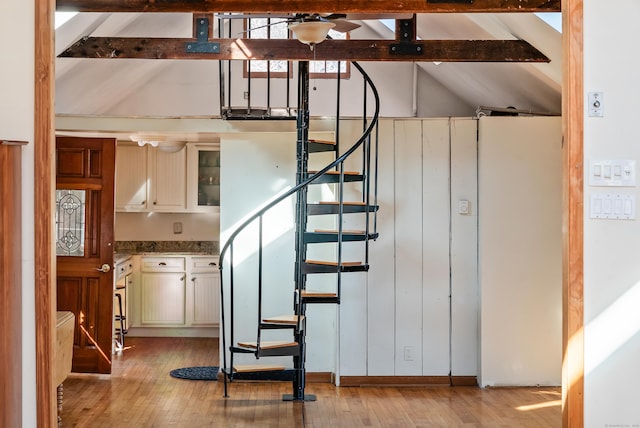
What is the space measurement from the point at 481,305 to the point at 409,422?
145 centimetres

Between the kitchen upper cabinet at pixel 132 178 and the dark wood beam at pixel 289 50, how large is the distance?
3.41m

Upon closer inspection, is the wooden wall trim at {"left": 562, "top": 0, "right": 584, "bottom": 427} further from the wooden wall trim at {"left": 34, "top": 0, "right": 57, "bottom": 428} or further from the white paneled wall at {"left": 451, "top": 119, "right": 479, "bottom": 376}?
the white paneled wall at {"left": 451, "top": 119, "right": 479, "bottom": 376}

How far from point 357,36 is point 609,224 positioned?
239 inches

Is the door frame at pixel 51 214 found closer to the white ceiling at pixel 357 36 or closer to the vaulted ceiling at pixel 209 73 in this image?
the vaulted ceiling at pixel 209 73

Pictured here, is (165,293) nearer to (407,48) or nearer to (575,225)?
(407,48)

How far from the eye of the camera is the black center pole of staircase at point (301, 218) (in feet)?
19.7

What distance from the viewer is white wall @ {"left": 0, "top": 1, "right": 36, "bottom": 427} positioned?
131 inches

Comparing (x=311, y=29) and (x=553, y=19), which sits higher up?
(x=553, y=19)

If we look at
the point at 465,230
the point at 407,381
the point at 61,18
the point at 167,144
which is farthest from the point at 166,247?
the point at 61,18

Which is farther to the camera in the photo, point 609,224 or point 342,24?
point 342,24

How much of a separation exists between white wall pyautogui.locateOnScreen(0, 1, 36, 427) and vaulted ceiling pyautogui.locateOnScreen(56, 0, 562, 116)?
61 cm

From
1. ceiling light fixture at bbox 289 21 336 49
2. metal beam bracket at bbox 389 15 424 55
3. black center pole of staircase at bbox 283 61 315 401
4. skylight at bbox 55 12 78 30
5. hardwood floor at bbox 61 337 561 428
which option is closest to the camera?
ceiling light fixture at bbox 289 21 336 49

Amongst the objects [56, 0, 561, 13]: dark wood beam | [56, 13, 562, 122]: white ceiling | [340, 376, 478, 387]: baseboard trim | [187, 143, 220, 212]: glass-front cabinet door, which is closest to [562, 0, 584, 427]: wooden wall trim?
[56, 0, 561, 13]: dark wood beam

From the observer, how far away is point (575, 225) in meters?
3.34
